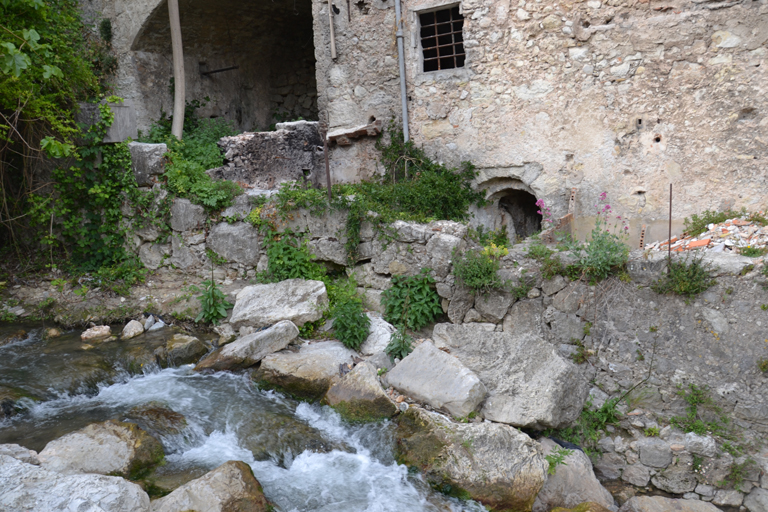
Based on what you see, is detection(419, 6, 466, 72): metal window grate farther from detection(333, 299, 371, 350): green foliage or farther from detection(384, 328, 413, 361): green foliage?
detection(384, 328, 413, 361): green foliage

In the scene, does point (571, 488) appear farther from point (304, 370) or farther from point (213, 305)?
point (213, 305)

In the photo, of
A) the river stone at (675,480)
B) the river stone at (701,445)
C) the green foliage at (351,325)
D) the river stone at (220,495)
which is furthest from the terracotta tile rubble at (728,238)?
the river stone at (220,495)

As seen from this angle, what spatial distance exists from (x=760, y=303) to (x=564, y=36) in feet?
13.8

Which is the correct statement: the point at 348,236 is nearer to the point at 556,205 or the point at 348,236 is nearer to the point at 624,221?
the point at 556,205

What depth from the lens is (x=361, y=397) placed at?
510 cm

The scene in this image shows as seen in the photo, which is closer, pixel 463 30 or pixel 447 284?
pixel 447 284

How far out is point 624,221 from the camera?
733cm

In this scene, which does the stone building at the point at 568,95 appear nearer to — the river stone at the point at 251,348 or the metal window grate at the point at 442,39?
the metal window grate at the point at 442,39

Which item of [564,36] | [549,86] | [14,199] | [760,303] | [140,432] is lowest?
[140,432]

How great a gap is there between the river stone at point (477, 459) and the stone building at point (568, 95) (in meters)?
3.97

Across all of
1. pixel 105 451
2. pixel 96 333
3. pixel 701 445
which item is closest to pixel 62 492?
pixel 105 451

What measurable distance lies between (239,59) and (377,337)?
8.51m

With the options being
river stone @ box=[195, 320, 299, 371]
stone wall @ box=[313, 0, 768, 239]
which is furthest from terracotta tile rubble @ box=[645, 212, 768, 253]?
river stone @ box=[195, 320, 299, 371]

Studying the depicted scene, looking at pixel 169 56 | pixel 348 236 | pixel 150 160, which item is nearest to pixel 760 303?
pixel 348 236
